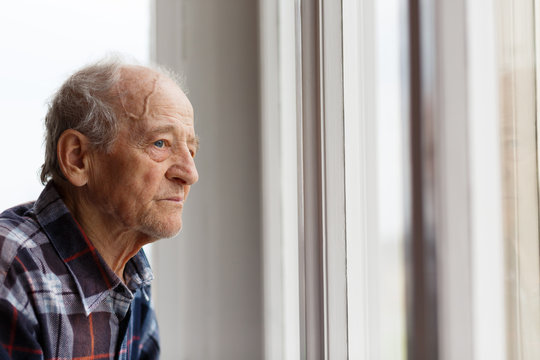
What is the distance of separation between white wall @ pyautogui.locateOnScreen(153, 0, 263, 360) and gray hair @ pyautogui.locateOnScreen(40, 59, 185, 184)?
0.57 meters

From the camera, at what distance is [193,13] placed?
1.46 metres

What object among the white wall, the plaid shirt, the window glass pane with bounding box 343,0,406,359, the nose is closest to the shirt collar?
the plaid shirt

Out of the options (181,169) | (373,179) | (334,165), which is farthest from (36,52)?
(373,179)

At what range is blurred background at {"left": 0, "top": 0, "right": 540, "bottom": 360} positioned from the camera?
490 millimetres

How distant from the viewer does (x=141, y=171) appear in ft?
2.89

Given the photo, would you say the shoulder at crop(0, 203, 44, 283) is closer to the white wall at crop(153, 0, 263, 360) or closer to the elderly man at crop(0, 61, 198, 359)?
the elderly man at crop(0, 61, 198, 359)

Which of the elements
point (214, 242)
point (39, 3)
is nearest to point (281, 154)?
point (214, 242)

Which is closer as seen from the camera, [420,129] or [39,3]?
[420,129]

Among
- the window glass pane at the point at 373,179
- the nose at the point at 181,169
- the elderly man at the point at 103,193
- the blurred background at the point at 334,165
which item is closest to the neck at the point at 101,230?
the elderly man at the point at 103,193

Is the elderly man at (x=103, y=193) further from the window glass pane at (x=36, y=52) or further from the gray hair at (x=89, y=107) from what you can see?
the window glass pane at (x=36, y=52)

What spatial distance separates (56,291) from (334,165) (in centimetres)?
55

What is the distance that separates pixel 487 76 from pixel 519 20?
0.06m

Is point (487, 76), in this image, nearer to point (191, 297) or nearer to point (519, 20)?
point (519, 20)

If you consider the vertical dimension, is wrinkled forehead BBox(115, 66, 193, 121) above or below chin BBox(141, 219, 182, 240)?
above
